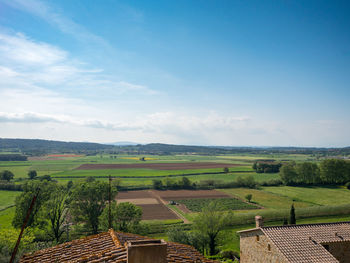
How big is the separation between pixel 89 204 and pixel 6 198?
1442 inches

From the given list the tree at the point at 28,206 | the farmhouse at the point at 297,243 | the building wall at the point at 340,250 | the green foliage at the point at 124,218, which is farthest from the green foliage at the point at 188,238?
the tree at the point at 28,206

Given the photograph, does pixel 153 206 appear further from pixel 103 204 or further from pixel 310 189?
pixel 310 189

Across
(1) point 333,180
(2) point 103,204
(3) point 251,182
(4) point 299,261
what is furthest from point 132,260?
(1) point 333,180

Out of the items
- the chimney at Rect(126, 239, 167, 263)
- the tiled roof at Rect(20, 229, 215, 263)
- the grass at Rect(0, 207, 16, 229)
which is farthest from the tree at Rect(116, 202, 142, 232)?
the chimney at Rect(126, 239, 167, 263)

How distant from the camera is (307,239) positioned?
19.1m

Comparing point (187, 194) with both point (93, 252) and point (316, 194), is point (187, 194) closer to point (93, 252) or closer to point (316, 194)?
point (316, 194)

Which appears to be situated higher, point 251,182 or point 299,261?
point 299,261

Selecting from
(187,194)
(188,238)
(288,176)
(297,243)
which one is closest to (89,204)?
(188,238)

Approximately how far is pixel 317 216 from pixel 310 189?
124 feet

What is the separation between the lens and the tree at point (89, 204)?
3828 cm

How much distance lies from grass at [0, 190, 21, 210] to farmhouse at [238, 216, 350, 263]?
53.5 meters

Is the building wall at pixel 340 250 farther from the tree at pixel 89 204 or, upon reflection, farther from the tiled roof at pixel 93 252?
the tree at pixel 89 204

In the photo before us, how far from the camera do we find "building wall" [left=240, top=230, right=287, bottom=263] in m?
18.1

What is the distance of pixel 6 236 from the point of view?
2845 centimetres
